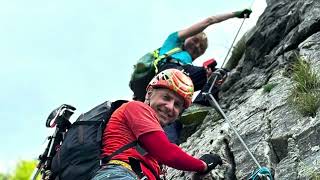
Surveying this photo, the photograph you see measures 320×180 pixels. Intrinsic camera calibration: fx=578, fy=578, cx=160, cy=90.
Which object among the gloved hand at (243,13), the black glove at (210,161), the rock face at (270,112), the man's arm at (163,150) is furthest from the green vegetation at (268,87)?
the man's arm at (163,150)

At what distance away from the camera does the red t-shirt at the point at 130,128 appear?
19.4 feet

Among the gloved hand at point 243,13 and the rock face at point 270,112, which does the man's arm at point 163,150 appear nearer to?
the rock face at point 270,112

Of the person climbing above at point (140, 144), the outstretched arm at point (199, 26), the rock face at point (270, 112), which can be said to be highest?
the outstretched arm at point (199, 26)

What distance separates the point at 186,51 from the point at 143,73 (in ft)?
3.79

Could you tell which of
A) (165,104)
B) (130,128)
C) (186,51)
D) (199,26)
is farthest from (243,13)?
(130,128)

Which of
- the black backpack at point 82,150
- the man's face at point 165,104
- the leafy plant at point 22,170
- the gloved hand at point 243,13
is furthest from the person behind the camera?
the leafy plant at point 22,170

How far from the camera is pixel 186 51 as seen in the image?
1115cm

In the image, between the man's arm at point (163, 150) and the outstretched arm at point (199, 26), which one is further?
the outstretched arm at point (199, 26)

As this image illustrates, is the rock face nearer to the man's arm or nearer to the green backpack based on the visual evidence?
the green backpack

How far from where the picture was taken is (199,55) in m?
11.2

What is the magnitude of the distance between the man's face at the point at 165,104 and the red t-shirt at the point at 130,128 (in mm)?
308

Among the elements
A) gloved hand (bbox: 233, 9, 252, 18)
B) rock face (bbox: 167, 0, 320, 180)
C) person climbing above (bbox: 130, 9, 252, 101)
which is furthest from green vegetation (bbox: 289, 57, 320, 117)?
gloved hand (bbox: 233, 9, 252, 18)

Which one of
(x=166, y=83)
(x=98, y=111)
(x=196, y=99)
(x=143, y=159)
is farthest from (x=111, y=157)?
(x=196, y=99)

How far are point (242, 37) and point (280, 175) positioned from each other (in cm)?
788
